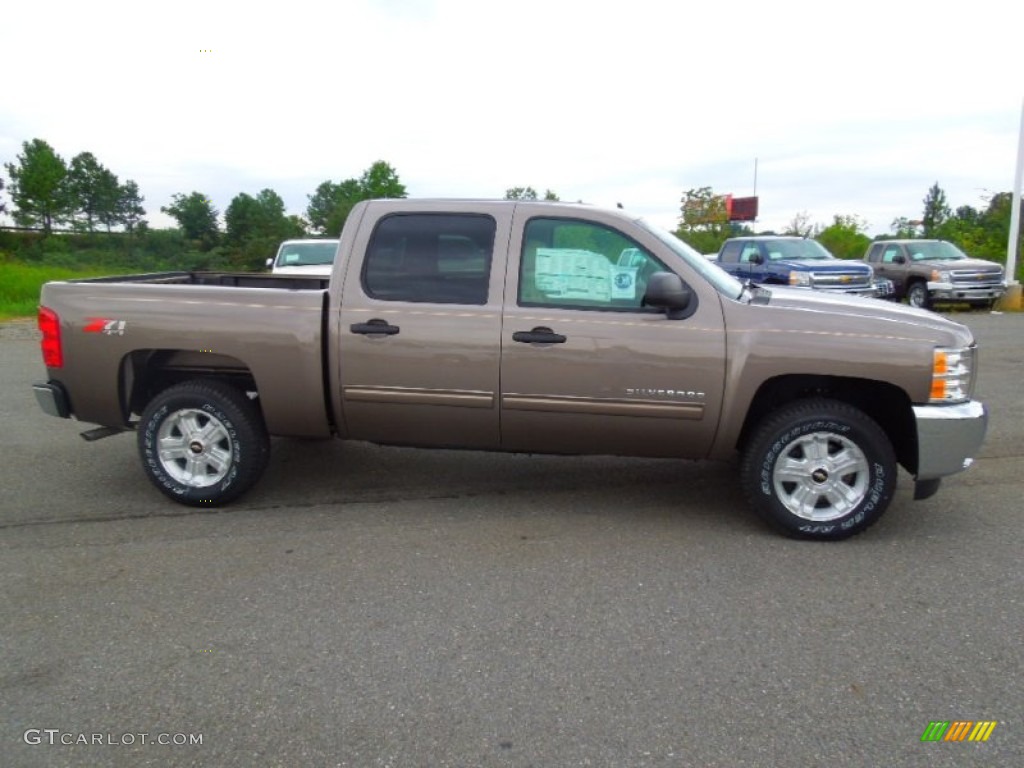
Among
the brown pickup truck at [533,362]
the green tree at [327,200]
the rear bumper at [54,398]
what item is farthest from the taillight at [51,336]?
the green tree at [327,200]

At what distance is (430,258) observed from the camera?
4496 millimetres

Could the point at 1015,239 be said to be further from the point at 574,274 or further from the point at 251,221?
the point at 251,221

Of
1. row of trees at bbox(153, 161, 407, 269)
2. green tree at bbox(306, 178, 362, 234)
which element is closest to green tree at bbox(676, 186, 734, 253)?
row of trees at bbox(153, 161, 407, 269)

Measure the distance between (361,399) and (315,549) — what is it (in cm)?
89

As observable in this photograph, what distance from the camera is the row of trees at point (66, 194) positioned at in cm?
6738

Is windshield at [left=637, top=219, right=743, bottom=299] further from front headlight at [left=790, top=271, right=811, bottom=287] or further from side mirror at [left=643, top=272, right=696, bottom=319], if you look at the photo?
front headlight at [left=790, top=271, right=811, bottom=287]

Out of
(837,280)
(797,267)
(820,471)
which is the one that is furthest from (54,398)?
(837,280)

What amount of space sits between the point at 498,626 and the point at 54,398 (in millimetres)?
3268

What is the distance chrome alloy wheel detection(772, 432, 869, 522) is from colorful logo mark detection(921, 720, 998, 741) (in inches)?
63.5

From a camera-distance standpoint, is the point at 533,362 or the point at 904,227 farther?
the point at 904,227

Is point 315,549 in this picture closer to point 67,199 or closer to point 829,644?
point 829,644

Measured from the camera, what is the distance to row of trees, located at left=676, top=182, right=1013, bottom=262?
2780cm

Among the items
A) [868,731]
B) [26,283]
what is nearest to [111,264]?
[26,283]

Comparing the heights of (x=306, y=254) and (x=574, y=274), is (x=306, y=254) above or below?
above
